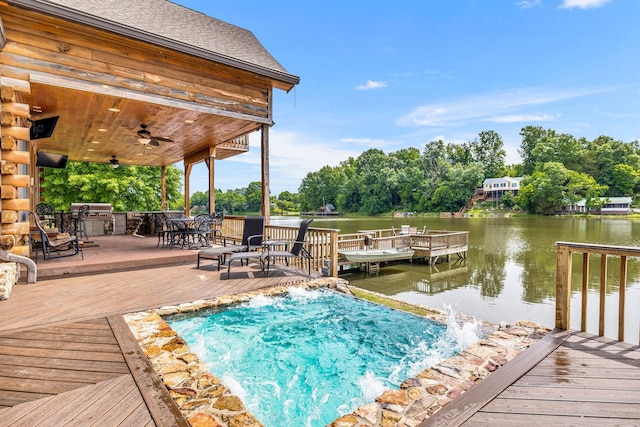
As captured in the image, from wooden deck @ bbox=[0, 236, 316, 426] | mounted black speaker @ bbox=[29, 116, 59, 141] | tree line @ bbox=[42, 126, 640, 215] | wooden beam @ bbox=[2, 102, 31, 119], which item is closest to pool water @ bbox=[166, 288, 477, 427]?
wooden deck @ bbox=[0, 236, 316, 426]

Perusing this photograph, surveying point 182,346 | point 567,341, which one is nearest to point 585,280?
point 567,341

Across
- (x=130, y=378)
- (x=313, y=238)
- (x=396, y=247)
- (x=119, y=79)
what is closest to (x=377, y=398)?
(x=130, y=378)

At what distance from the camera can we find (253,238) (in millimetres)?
6223

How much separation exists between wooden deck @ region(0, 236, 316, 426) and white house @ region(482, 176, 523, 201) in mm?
57751

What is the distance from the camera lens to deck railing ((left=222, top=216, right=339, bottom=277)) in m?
5.55

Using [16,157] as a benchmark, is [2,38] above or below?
above

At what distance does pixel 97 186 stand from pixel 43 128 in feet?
48.2

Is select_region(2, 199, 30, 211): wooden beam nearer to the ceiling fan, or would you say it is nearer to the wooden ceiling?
the wooden ceiling

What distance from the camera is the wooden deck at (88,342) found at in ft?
5.67

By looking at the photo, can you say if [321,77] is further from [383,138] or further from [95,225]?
[383,138]

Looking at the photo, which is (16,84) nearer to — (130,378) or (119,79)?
(119,79)

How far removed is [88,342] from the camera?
8.48 feet

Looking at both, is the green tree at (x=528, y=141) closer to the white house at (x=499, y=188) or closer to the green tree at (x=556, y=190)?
the white house at (x=499, y=188)

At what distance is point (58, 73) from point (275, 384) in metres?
5.38
